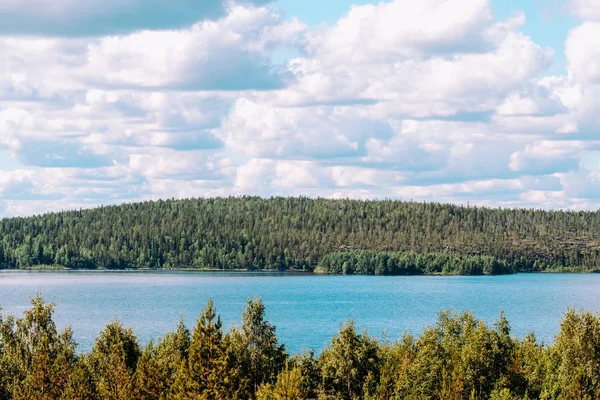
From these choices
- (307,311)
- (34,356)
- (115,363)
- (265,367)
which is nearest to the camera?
(115,363)

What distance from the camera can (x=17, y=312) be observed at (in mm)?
149000

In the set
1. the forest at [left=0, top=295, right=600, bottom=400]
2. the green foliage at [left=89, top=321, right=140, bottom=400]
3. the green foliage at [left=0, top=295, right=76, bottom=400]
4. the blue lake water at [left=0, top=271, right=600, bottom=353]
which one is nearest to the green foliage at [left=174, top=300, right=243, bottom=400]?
the forest at [left=0, top=295, right=600, bottom=400]

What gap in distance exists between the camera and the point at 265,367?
205ft

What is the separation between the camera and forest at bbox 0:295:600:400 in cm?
5444

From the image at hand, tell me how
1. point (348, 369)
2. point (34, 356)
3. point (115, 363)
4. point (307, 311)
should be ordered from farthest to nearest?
1. point (307, 311)
2. point (34, 356)
3. point (348, 369)
4. point (115, 363)

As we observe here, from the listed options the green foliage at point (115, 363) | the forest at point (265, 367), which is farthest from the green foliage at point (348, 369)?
the green foliage at point (115, 363)

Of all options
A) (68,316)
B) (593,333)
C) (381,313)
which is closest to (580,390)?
(593,333)

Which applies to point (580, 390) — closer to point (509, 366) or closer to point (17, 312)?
point (509, 366)

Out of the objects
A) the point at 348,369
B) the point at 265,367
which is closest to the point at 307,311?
the point at 348,369

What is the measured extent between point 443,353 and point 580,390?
38.3ft

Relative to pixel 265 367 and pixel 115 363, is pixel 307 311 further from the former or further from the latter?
pixel 115 363

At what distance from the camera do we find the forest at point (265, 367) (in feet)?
179

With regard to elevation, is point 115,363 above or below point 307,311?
A: above

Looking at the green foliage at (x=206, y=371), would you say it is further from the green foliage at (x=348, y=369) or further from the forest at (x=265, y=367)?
the green foliage at (x=348, y=369)
